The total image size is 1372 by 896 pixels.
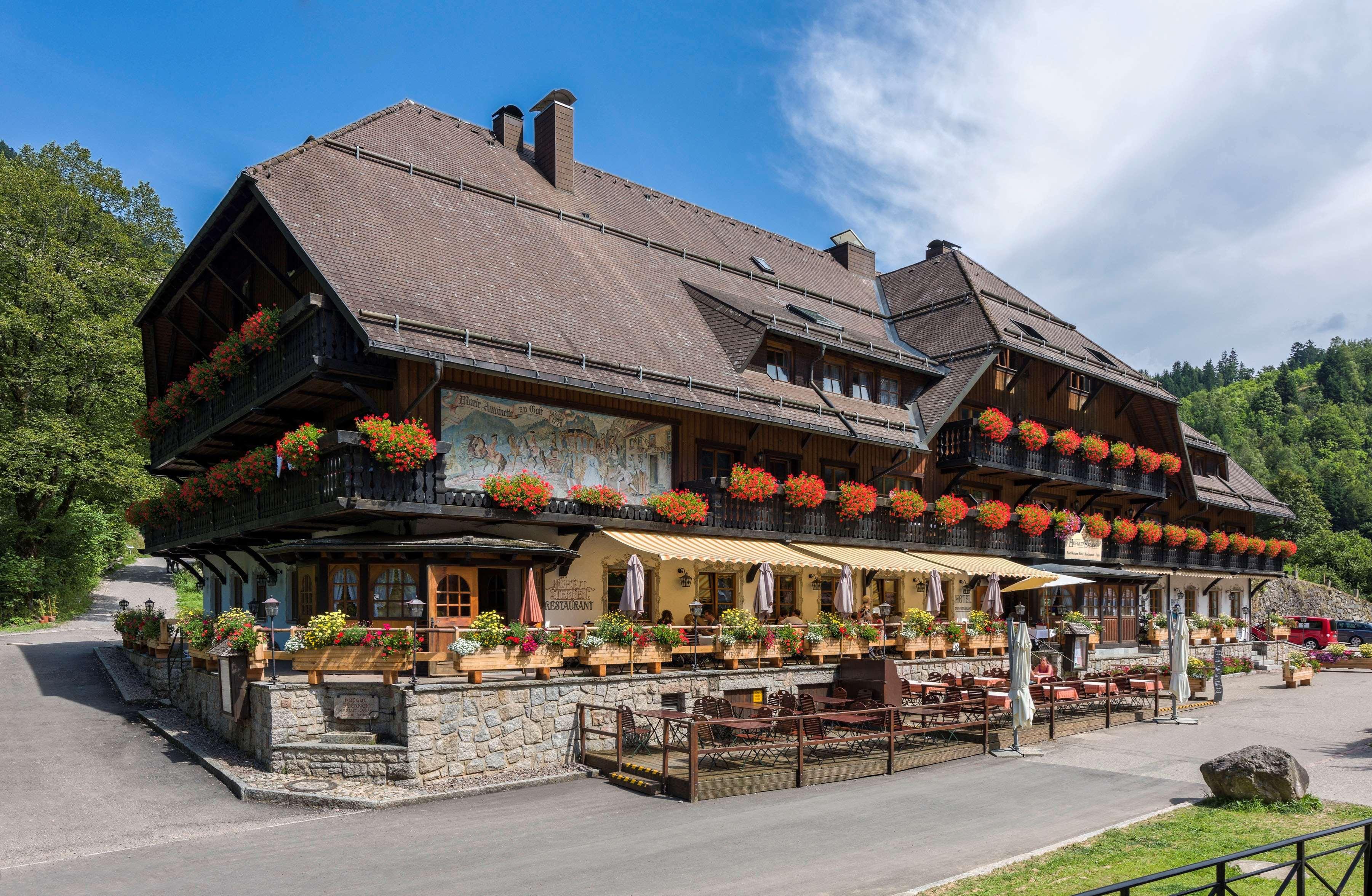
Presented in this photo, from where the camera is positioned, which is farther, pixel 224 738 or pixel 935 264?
pixel 935 264

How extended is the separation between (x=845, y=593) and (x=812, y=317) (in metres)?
9.31

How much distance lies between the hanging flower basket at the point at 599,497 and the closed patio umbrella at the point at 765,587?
11.4 feet

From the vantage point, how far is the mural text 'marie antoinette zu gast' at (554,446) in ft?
62.1

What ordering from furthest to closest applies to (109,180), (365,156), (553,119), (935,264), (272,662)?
(109,180)
(935,264)
(553,119)
(365,156)
(272,662)

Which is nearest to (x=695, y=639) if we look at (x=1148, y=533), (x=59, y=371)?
(x=1148, y=533)

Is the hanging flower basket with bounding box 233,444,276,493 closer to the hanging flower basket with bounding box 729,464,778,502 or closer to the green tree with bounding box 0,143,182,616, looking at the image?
the hanging flower basket with bounding box 729,464,778,502

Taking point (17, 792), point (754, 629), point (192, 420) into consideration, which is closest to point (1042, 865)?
point (754, 629)

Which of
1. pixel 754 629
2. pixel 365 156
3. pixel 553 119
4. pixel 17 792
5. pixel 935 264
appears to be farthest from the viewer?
pixel 935 264

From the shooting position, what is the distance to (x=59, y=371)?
126 ft

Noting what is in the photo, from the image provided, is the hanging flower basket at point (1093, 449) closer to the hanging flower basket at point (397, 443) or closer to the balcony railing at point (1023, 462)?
the balcony railing at point (1023, 462)

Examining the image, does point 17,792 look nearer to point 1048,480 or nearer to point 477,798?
point 477,798

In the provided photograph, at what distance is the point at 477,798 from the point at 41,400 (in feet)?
110

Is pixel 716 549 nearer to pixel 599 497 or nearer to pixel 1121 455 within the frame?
pixel 599 497

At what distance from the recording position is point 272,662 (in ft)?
53.8
